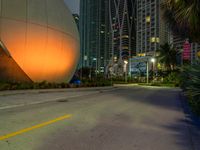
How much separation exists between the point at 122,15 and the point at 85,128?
508 feet

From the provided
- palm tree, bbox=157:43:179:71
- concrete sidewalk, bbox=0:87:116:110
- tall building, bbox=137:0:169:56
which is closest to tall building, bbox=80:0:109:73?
tall building, bbox=137:0:169:56

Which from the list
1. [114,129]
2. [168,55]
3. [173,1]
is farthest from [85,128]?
[168,55]

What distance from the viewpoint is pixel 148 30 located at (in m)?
148

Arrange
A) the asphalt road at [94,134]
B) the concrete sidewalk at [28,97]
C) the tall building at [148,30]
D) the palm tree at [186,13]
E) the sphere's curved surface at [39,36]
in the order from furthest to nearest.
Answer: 1. the tall building at [148,30]
2. the sphere's curved surface at [39,36]
3. the concrete sidewalk at [28,97]
4. the palm tree at [186,13]
5. the asphalt road at [94,134]

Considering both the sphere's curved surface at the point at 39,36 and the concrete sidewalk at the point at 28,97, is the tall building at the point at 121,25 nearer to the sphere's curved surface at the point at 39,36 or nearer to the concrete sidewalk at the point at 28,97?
the sphere's curved surface at the point at 39,36

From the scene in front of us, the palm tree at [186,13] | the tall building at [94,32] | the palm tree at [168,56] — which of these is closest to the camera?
the palm tree at [186,13]

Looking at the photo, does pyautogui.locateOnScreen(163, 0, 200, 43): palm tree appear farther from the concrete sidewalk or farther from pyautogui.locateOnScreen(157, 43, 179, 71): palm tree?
pyautogui.locateOnScreen(157, 43, 179, 71): palm tree

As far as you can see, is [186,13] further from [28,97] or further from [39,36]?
[39,36]

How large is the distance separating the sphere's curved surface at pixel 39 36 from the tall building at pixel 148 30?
12240 cm

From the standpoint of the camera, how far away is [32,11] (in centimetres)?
1827

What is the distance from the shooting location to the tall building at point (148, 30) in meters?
140

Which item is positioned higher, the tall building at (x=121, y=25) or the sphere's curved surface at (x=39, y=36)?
the tall building at (x=121, y=25)

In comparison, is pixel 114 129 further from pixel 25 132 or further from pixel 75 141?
pixel 25 132

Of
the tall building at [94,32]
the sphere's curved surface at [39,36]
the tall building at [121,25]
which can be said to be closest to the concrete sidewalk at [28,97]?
the sphere's curved surface at [39,36]
